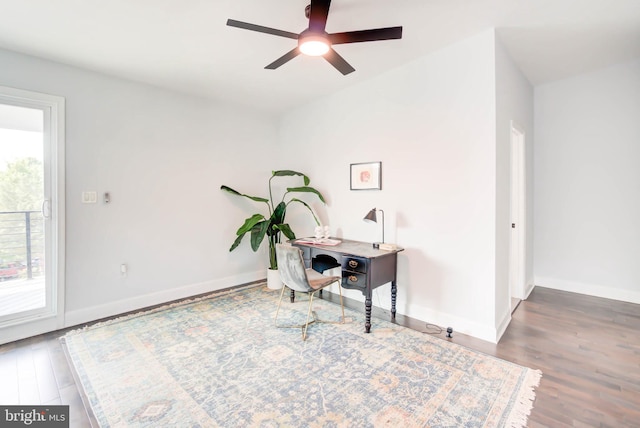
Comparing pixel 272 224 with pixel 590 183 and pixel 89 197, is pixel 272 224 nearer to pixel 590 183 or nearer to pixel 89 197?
pixel 89 197

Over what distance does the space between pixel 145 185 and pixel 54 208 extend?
819mm

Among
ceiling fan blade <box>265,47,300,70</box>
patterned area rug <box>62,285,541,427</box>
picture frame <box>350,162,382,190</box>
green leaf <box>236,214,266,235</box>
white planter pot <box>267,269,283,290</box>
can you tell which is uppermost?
ceiling fan blade <box>265,47,300,70</box>

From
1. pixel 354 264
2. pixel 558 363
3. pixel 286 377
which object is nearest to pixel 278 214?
pixel 354 264

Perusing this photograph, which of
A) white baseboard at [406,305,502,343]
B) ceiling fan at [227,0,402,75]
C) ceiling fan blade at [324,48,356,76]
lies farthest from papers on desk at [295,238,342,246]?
ceiling fan at [227,0,402,75]

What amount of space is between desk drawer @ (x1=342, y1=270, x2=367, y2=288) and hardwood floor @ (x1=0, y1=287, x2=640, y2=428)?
582 millimetres

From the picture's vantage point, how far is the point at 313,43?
6.38 feet

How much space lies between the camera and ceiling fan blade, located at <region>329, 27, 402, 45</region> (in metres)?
1.80

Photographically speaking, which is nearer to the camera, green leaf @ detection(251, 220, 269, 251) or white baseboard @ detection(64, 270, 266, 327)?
white baseboard @ detection(64, 270, 266, 327)

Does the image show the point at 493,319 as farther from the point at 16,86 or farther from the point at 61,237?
the point at 16,86

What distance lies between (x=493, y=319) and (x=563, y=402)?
30.2 inches

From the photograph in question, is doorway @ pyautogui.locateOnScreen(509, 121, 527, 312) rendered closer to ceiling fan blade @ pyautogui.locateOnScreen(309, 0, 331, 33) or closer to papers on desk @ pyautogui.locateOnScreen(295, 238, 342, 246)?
papers on desk @ pyautogui.locateOnScreen(295, 238, 342, 246)

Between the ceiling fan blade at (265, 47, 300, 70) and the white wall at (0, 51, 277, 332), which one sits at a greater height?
the ceiling fan blade at (265, 47, 300, 70)

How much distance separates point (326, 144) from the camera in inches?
153

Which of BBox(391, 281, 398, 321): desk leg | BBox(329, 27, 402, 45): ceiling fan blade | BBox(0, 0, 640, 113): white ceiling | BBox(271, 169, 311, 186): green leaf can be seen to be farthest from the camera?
BBox(271, 169, 311, 186): green leaf
